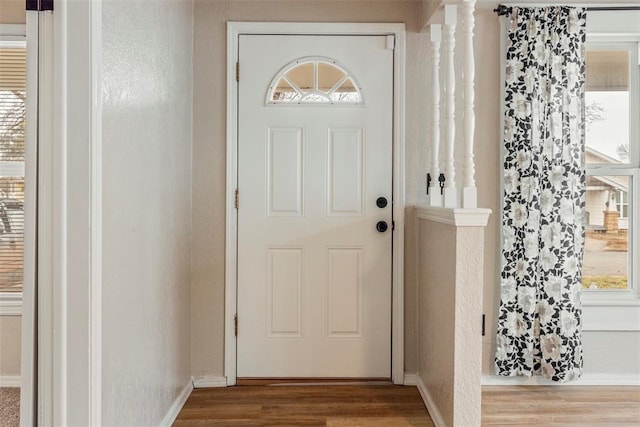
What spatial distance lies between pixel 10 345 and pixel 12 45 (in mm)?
870

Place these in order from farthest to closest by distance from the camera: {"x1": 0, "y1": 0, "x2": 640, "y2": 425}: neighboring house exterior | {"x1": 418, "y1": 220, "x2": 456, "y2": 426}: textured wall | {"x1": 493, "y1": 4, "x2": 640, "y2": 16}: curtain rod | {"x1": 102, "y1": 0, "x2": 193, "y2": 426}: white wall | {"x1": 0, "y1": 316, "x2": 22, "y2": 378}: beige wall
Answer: {"x1": 493, "y1": 4, "x2": 640, "y2": 16}: curtain rod → {"x1": 418, "y1": 220, "x2": 456, "y2": 426}: textured wall → {"x1": 102, "y1": 0, "x2": 193, "y2": 426}: white wall → {"x1": 0, "y1": 0, "x2": 640, "y2": 425}: neighboring house exterior → {"x1": 0, "y1": 316, "x2": 22, "y2": 378}: beige wall

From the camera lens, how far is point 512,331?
2873 millimetres

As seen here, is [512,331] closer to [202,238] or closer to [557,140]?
[557,140]

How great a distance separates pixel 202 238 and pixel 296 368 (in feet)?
3.21

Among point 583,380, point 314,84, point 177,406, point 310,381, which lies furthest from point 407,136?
point 177,406

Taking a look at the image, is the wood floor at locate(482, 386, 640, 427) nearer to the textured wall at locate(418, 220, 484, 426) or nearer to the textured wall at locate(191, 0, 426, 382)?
the textured wall at locate(418, 220, 484, 426)

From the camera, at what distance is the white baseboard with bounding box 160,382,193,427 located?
239 cm

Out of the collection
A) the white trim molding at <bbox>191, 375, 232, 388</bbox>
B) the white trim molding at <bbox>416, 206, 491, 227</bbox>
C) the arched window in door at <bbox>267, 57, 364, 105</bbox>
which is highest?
the arched window in door at <bbox>267, 57, 364, 105</bbox>

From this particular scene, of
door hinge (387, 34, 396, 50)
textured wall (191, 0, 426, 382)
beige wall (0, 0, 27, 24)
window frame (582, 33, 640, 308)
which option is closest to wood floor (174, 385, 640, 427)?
textured wall (191, 0, 426, 382)

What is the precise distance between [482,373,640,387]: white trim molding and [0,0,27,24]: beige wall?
2.87 metres

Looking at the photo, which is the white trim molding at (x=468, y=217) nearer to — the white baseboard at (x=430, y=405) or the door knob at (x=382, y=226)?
the door knob at (x=382, y=226)

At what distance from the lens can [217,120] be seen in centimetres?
294

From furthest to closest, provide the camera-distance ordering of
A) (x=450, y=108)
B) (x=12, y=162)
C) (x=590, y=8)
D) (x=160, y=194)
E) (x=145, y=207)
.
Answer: (x=590, y=8) → (x=450, y=108) → (x=160, y=194) → (x=145, y=207) → (x=12, y=162)

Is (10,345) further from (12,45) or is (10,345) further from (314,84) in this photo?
(314,84)
